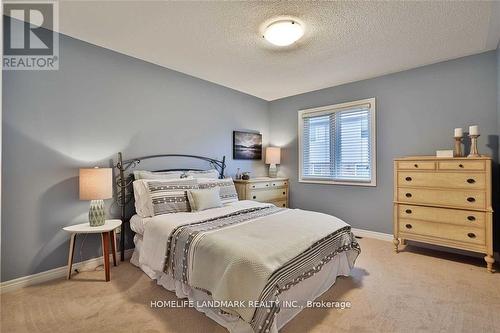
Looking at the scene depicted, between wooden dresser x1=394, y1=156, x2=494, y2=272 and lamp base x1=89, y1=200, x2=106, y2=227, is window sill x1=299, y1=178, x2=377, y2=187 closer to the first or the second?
wooden dresser x1=394, y1=156, x2=494, y2=272

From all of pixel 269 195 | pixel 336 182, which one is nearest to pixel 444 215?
pixel 336 182

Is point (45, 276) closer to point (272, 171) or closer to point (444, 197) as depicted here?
point (272, 171)

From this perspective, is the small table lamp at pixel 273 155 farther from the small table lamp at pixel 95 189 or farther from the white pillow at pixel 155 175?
the small table lamp at pixel 95 189

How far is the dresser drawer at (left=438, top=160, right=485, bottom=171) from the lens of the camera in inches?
104

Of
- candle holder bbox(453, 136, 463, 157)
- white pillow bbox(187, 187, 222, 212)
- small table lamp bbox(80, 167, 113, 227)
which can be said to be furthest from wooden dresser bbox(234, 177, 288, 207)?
candle holder bbox(453, 136, 463, 157)

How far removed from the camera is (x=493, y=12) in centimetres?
219

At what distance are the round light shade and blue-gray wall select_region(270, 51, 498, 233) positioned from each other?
198 cm

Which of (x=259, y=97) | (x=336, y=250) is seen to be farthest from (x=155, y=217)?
(x=259, y=97)

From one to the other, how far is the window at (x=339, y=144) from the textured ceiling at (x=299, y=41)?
0.72 metres

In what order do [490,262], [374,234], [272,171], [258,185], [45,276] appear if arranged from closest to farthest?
[45,276], [490,262], [374,234], [258,185], [272,171]

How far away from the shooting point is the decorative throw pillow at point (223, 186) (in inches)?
126

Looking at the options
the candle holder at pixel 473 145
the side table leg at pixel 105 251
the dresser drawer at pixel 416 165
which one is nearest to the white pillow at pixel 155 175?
the side table leg at pixel 105 251

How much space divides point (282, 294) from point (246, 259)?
0.38 m

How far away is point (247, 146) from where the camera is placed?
465 cm
